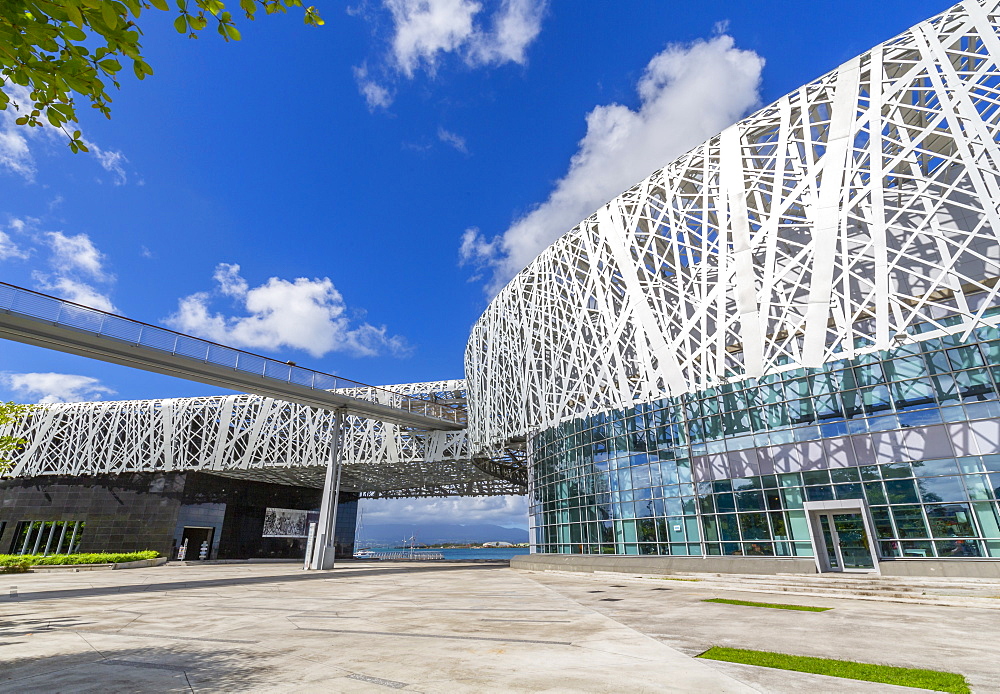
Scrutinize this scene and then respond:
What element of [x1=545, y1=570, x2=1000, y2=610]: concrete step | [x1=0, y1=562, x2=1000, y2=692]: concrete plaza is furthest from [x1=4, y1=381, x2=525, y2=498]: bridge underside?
[x1=0, y1=562, x2=1000, y2=692]: concrete plaza

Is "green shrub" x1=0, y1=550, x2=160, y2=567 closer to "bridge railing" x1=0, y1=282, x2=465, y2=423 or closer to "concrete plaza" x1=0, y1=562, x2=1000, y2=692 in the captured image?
"bridge railing" x1=0, y1=282, x2=465, y2=423

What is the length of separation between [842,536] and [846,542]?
233mm

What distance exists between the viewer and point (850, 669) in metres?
6.20

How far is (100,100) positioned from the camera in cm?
402

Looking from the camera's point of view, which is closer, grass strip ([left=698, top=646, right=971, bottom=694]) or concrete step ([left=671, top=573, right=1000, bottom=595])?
grass strip ([left=698, top=646, right=971, bottom=694])

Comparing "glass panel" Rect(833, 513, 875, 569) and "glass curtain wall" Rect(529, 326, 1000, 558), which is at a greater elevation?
"glass curtain wall" Rect(529, 326, 1000, 558)

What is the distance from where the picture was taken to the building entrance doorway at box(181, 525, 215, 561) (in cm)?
4956

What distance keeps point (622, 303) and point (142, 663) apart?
80.5 feet

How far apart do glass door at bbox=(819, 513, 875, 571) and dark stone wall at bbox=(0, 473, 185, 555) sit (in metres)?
54.5

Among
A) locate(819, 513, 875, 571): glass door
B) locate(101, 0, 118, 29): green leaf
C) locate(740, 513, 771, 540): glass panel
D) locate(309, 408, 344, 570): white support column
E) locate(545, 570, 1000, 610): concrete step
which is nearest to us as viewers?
locate(101, 0, 118, 29): green leaf

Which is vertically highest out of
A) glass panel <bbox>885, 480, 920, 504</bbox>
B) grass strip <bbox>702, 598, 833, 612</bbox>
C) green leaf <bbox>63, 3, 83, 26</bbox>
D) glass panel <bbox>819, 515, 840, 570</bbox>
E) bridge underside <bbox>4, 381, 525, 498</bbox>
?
bridge underside <bbox>4, 381, 525, 498</bbox>

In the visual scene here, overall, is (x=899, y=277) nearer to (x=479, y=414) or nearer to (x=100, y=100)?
(x=100, y=100)

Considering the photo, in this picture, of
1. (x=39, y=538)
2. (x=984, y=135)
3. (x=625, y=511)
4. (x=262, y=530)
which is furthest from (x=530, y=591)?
(x=39, y=538)

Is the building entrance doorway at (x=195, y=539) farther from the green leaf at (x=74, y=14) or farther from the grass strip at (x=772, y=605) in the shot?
the green leaf at (x=74, y=14)
